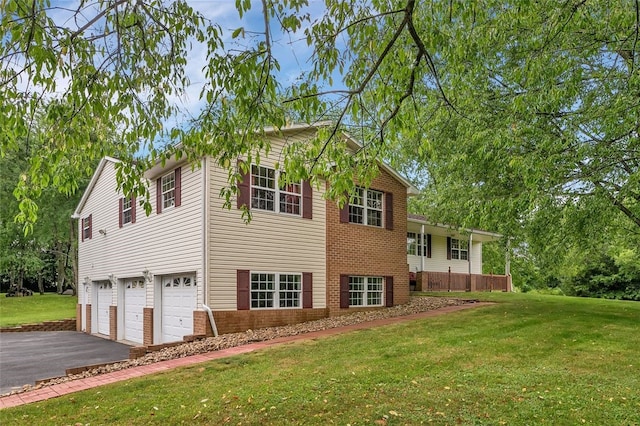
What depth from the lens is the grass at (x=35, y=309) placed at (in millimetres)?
27188

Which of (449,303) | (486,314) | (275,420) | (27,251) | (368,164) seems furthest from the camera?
(27,251)

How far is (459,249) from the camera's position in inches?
1078

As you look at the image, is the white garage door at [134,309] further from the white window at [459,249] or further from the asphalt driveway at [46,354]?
the white window at [459,249]

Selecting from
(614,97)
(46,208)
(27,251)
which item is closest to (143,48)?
(614,97)

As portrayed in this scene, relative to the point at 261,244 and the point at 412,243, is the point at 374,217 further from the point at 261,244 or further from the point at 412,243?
the point at 412,243

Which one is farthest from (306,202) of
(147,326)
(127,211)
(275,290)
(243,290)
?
(127,211)

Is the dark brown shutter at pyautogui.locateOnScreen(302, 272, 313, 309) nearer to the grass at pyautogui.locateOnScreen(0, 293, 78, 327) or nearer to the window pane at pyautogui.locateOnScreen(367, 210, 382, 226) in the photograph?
the window pane at pyautogui.locateOnScreen(367, 210, 382, 226)

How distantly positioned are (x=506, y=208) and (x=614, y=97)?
133 inches

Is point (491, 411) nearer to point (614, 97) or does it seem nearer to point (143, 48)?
point (143, 48)

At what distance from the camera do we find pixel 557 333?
11.0 metres

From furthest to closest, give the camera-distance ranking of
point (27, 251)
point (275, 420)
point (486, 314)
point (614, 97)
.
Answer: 1. point (27, 251)
2. point (486, 314)
3. point (614, 97)
4. point (275, 420)

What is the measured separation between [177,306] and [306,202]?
5013 millimetres

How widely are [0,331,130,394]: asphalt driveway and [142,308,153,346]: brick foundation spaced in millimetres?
726

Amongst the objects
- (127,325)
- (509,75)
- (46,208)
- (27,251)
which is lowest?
(127,325)
